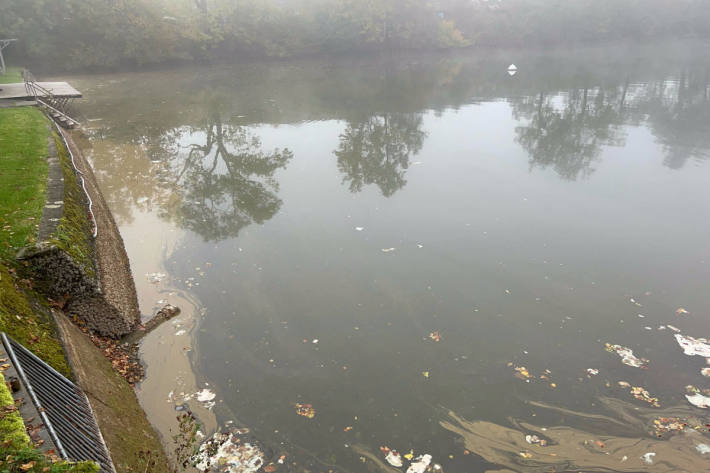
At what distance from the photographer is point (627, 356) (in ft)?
A: 25.0

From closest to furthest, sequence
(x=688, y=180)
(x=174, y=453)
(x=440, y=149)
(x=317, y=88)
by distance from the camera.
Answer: (x=174, y=453) < (x=688, y=180) < (x=440, y=149) < (x=317, y=88)

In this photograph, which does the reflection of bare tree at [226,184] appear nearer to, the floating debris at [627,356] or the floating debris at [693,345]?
the floating debris at [627,356]

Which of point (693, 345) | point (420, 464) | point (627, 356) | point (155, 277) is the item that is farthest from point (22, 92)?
point (693, 345)

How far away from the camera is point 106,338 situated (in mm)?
7566

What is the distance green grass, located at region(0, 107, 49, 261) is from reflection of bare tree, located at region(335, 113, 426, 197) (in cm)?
868

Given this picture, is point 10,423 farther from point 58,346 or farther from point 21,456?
point 58,346

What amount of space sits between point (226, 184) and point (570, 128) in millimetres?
17064

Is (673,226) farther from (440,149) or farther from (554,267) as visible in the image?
(440,149)

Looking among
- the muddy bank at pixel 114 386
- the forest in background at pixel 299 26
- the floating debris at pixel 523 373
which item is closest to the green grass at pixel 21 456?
the muddy bank at pixel 114 386

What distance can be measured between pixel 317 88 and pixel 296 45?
21.6 meters

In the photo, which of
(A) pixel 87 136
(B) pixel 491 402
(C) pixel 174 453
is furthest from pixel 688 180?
(A) pixel 87 136

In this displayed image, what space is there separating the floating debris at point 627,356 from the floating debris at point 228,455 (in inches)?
238

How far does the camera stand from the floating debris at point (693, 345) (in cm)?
764

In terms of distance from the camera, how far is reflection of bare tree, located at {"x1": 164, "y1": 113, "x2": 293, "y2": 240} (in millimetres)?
12742
